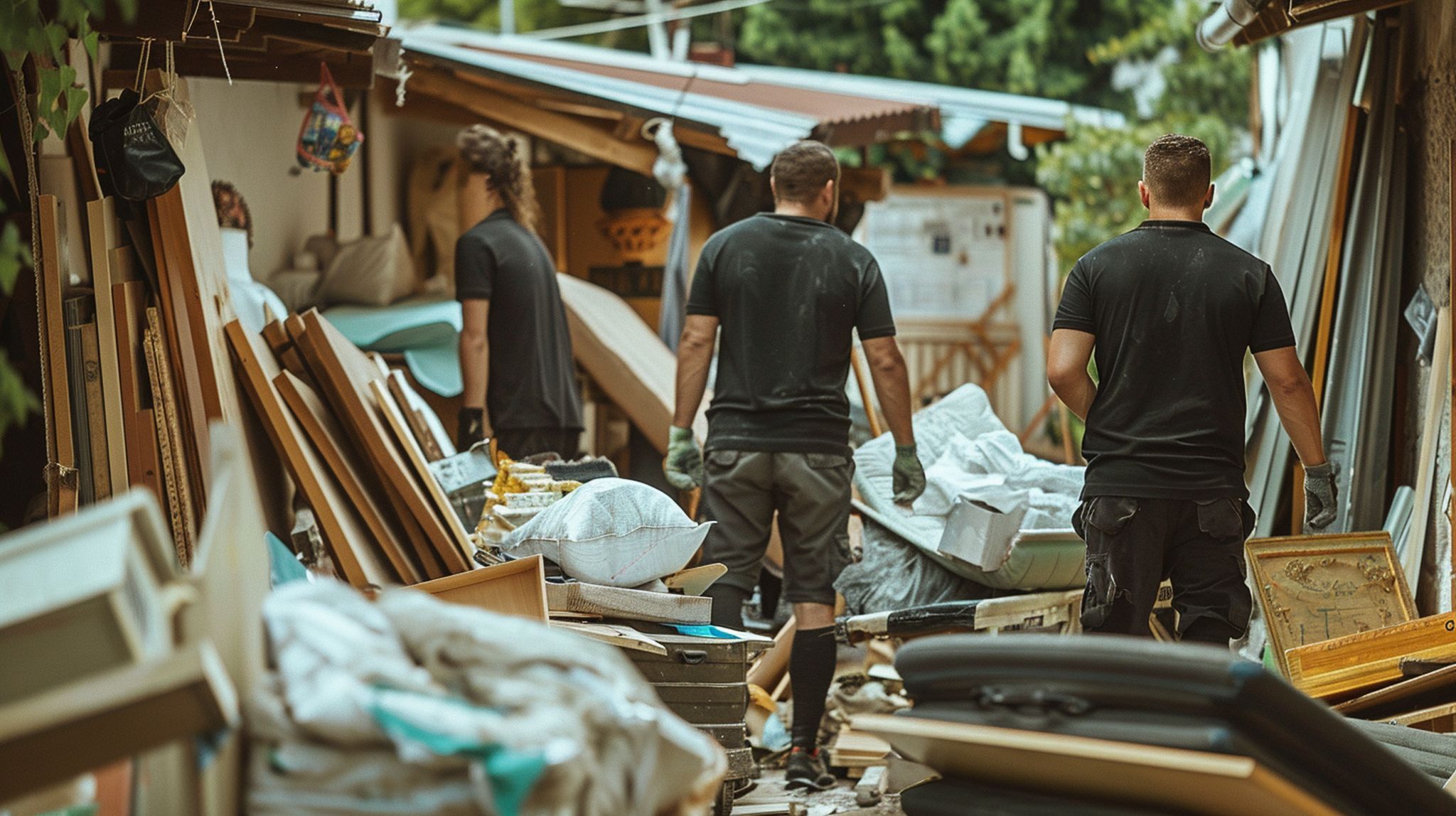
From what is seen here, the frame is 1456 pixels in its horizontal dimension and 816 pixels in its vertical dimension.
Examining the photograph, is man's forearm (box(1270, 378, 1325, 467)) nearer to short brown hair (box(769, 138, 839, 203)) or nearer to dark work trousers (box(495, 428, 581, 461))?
short brown hair (box(769, 138, 839, 203))

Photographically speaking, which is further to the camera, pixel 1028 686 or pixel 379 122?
pixel 379 122

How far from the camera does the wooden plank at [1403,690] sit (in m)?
4.60

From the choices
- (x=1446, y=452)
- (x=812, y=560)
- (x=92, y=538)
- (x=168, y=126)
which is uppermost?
(x=168, y=126)

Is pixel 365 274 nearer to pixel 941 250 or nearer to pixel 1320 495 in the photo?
pixel 1320 495

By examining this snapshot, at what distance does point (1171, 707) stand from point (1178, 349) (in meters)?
2.29

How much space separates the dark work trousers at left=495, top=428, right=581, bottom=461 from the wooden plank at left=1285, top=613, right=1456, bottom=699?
340 centimetres

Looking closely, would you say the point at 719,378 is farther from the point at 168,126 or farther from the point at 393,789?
the point at 393,789

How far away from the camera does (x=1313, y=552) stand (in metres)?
5.54

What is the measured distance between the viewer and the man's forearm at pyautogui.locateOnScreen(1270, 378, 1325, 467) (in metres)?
4.70

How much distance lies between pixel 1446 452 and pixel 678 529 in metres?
2.84

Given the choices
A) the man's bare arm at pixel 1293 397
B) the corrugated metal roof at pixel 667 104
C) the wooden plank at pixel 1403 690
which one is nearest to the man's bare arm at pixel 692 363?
the man's bare arm at pixel 1293 397

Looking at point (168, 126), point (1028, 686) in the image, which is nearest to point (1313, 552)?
point (1028, 686)

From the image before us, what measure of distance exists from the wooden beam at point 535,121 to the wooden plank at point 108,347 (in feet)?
14.2

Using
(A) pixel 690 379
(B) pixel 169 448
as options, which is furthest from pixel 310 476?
(A) pixel 690 379
